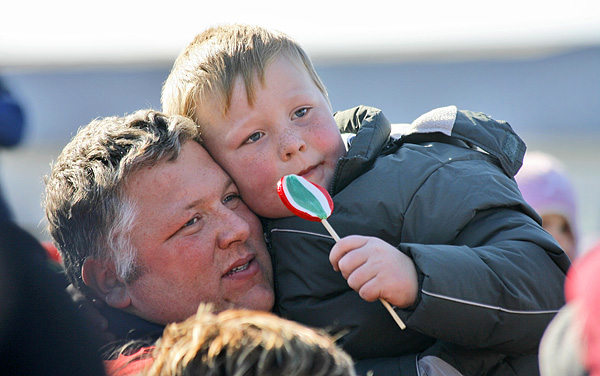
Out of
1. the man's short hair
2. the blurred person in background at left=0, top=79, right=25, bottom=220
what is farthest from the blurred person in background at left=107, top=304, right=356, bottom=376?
the blurred person in background at left=0, top=79, right=25, bottom=220

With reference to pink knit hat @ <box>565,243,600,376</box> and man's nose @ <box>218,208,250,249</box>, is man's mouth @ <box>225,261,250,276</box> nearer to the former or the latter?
man's nose @ <box>218,208,250,249</box>

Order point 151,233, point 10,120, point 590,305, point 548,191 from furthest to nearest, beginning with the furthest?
point 548,191
point 10,120
point 151,233
point 590,305

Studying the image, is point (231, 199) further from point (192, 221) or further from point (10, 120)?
point (10, 120)

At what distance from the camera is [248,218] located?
2729 mm

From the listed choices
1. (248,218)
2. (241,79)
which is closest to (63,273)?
(248,218)

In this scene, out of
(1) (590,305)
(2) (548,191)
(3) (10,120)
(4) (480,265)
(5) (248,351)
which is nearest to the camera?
(1) (590,305)

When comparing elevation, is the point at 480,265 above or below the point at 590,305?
below

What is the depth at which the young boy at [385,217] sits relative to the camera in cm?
221

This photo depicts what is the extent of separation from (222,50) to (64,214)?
859 millimetres

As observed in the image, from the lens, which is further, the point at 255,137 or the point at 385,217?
the point at 255,137

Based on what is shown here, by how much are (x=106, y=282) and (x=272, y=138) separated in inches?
31.9

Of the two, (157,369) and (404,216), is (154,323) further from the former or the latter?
(157,369)

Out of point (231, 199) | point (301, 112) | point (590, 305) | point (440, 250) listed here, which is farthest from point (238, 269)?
point (590, 305)

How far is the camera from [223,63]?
9.09ft
